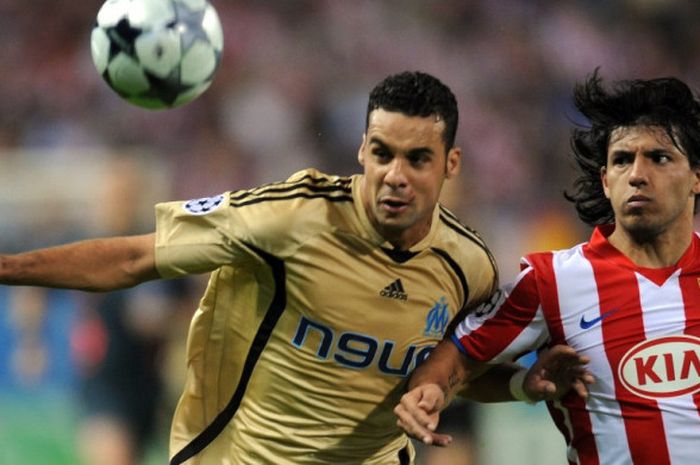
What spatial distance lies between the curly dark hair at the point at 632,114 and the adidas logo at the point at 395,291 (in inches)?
30.4

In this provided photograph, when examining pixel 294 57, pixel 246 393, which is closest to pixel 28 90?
pixel 294 57

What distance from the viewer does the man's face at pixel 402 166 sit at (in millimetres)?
3607

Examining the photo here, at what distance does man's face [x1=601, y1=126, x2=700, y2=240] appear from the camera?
3.51 m

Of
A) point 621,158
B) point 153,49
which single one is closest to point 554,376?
point 621,158

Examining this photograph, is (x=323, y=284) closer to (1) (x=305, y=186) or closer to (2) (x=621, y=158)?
(1) (x=305, y=186)

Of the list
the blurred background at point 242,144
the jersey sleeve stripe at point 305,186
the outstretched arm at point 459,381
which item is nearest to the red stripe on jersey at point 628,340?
the outstretched arm at point 459,381

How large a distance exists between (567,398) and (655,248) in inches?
20.8

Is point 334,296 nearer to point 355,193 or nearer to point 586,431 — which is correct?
point 355,193

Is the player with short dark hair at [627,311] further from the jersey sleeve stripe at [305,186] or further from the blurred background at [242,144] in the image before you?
the blurred background at [242,144]

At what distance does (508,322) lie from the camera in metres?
3.65

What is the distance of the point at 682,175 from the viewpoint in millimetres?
3564

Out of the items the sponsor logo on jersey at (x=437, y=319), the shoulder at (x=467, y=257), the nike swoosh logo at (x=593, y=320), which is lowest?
the nike swoosh logo at (x=593, y=320)

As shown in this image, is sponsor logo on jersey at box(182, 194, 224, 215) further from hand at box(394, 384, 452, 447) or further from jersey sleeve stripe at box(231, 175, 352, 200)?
hand at box(394, 384, 452, 447)

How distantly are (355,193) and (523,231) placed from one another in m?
4.24
